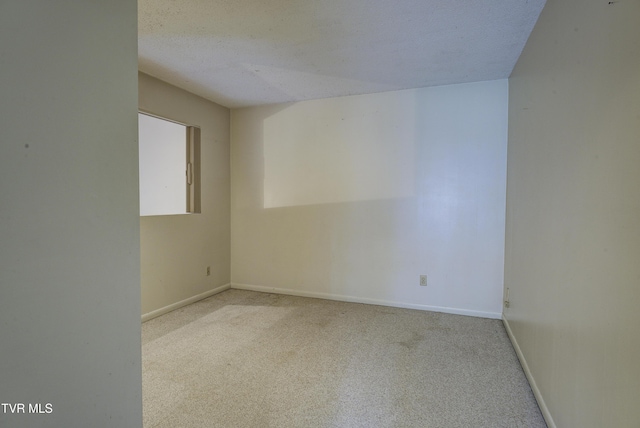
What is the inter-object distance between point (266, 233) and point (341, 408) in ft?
8.63

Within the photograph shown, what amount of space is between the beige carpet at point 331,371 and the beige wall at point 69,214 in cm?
90

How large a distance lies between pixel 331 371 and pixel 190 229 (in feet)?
7.82

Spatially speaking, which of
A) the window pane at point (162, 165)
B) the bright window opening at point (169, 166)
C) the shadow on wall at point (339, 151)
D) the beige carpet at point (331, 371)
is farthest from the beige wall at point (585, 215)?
the window pane at point (162, 165)

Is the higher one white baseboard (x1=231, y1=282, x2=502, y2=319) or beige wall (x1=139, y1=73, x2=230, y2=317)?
beige wall (x1=139, y1=73, x2=230, y2=317)

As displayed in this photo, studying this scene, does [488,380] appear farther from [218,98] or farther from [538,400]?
[218,98]

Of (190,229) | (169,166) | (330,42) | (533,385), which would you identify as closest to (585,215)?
(533,385)

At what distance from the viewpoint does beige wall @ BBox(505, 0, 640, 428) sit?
971 mm

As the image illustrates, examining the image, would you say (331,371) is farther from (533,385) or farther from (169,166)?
(169,166)

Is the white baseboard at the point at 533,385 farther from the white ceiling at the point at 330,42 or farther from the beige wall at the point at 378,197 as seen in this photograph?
the white ceiling at the point at 330,42

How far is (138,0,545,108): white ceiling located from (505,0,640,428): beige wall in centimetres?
42

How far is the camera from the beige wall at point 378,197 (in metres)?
3.13

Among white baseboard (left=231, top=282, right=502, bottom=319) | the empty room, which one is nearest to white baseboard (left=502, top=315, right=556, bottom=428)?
the empty room

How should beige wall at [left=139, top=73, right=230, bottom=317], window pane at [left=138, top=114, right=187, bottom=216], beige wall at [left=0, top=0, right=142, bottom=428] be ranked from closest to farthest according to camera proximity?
beige wall at [left=0, top=0, right=142, bottom=428]
beige wall at [left=139, top=73, right=230, bottom=317]
window pane at [left=138, top=114, right=187, bottom=216]

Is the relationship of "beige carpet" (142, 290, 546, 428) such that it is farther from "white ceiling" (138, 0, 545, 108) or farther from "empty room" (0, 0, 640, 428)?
"white ceiling" (138, 0, 545, 108)
